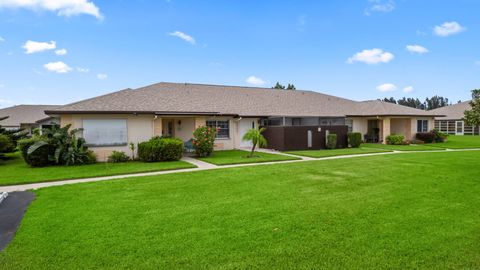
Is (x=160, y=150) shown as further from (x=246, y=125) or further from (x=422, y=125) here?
(x=422, y=125)

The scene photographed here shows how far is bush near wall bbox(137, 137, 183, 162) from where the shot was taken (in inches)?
598

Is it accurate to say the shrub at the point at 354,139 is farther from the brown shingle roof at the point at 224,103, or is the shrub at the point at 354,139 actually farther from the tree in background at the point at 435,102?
the tree in background at the point at 435,102

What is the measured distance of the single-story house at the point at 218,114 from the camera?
1612 centimetres

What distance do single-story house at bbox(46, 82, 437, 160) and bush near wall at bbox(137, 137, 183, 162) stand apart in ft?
5.71

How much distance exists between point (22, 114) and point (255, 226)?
145ft

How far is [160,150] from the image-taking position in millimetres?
15250

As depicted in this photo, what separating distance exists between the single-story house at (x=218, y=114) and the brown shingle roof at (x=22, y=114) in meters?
22.5

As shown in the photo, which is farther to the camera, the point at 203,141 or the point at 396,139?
the point at 396,139

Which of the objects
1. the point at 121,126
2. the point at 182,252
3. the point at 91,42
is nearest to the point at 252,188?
the point at 182,252

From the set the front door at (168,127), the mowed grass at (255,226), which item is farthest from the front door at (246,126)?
the mowed grass at (255,226)

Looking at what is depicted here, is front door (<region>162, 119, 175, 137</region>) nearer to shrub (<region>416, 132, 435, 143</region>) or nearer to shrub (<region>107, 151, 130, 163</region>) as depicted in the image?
shrub (<region>107, 151, 130, 163</region>)

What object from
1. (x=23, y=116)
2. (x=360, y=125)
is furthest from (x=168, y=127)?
(x=23, y=116)

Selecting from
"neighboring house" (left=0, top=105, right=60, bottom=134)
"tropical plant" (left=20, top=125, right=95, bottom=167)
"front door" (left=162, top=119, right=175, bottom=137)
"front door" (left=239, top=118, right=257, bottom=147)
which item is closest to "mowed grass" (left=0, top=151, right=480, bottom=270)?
"tropical plant" (left=20, top=125, right=95, bottom=167)

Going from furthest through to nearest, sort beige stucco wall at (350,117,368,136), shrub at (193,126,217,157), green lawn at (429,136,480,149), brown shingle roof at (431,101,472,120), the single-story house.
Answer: brown shingle roof at (431,101,472,120)
beige stucco wall at (350,117,368,136)
green lawn at (429,136,480,149)
shrub at (193,126,217,157)
the single-story house
